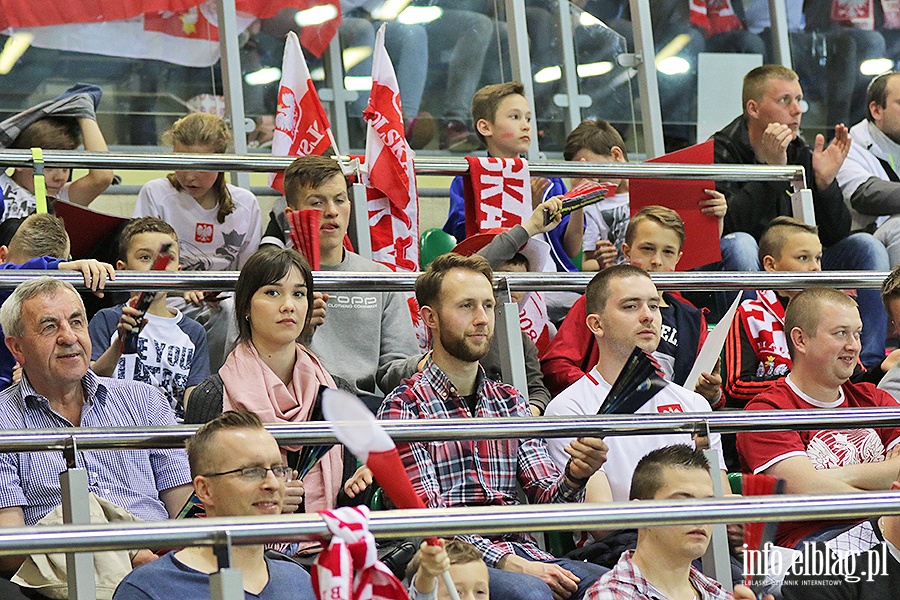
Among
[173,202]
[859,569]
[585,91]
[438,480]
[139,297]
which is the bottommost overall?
[859,569]

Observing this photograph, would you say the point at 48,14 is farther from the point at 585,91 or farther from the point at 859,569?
the point at 859,569

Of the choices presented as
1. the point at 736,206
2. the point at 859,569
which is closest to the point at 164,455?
the point at 859,569

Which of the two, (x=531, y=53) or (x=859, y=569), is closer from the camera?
(x=859, y=569)

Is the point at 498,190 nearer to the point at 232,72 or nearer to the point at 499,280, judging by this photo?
the point at 499,280

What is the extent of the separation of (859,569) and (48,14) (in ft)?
15.9

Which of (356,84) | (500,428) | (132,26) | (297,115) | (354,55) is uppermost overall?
(132,26)

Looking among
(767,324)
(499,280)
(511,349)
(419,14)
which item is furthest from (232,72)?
(511,349)

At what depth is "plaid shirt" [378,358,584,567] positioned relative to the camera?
11.4 feet

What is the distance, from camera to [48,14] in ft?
22.0

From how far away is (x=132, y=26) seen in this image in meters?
6.82

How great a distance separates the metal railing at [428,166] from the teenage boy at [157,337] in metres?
0.21

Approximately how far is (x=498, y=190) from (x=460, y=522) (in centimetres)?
285

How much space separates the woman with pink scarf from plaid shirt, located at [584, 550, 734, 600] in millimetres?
728

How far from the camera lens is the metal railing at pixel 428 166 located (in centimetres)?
438
